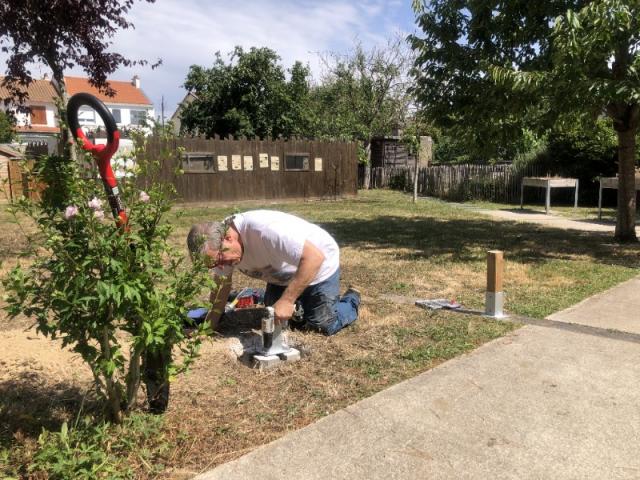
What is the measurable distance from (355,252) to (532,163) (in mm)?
13958

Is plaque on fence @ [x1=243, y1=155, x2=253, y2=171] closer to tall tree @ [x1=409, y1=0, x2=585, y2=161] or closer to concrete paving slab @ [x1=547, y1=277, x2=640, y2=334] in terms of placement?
tall tree @ [x1=409, y1=0, x2=585, y2=161]

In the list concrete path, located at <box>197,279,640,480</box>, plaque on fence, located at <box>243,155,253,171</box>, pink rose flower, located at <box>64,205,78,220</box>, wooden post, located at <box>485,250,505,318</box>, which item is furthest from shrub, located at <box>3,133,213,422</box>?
plaque on fence, located at <box>243,155,253,171</box>

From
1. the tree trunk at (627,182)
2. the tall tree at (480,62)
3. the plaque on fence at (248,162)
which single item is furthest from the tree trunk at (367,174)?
the tree trunk at (627,182)

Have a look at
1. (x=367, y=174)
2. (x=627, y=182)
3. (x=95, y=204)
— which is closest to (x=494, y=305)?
(x=95, y=204)

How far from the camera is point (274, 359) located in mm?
3828

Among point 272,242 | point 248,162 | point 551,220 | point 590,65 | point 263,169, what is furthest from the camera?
point 263,169

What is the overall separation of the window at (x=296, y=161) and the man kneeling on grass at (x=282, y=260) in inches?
583

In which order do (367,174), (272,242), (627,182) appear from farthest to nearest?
1. (367,174)
2. (627,182)
3. (272,242)

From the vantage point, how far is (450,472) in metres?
2.60

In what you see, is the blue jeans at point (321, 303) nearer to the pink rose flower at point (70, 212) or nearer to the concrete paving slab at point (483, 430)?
the concrete paving slab at point (483, 430)

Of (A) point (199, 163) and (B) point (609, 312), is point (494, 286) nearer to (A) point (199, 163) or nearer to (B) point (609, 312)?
(B) point (609, 312)

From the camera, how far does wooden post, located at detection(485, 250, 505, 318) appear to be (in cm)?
509

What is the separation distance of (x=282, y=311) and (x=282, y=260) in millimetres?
429

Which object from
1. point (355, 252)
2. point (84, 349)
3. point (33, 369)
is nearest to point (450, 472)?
point (84, 349)
